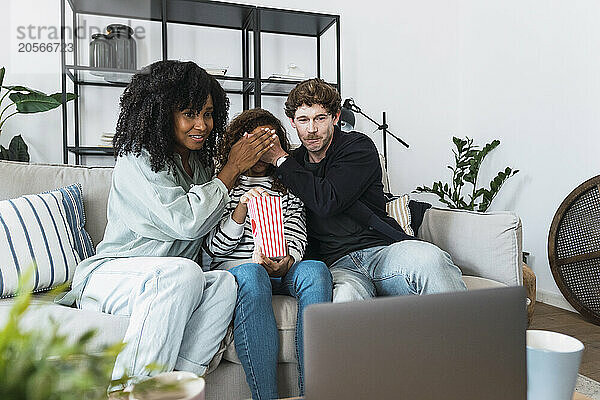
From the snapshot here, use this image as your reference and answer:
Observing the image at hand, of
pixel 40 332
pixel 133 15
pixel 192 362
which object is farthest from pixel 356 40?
pixel 40 332

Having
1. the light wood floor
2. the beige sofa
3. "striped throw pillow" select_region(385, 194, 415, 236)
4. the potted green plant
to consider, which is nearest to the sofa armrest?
the beige sofa

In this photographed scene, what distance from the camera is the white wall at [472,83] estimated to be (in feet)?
9.55

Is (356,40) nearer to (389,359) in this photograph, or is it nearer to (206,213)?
(206,213)

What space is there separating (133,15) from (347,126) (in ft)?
4.40

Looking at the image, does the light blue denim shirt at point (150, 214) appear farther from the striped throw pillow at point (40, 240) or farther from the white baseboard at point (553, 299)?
the white baseboard at point (553, 299)

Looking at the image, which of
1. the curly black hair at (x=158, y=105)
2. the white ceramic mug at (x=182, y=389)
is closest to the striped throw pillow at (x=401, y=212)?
the curly black hair at (x=158, y=105)

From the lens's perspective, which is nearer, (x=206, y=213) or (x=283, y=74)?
(x=206, y=213)

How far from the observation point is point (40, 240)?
164 centimetres

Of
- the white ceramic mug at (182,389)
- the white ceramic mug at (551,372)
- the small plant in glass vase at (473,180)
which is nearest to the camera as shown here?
the white ceramic mug at (182,389)

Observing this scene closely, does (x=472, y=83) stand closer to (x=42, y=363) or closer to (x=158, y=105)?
(x=158, y=105)

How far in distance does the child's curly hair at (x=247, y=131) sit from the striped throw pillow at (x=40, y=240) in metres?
0.52

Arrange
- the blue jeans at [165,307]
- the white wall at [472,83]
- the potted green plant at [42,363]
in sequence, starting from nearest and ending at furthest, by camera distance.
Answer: the potted green plant at [42,363], the blue jeans at [165,307], the white wall at [472,83]

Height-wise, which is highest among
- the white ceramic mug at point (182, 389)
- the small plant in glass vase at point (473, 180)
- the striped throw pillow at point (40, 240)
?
the small plant in glass vase at point (473, 180)

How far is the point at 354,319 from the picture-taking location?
2.02 feet
